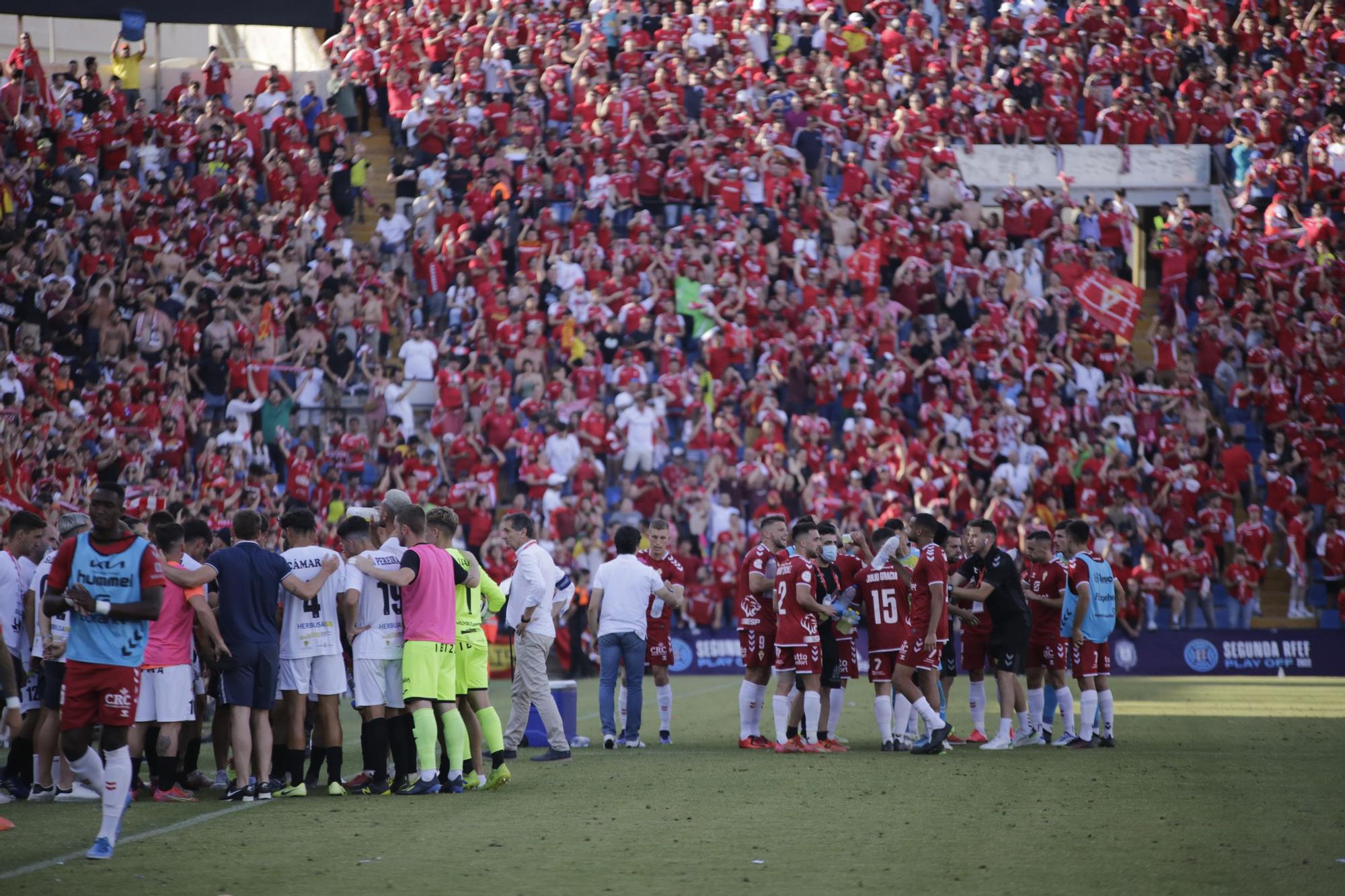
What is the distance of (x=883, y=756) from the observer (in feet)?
47.0

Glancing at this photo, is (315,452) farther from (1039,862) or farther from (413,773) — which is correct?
(1039,862)

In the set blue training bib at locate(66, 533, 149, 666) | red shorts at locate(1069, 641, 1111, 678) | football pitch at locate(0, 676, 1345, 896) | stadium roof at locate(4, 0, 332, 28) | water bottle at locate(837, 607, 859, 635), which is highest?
stadium roof at locate(4, 0, 332, 28)

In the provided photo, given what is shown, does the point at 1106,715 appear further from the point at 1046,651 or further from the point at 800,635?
the point at 800,635

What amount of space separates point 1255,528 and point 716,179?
38.6 ft

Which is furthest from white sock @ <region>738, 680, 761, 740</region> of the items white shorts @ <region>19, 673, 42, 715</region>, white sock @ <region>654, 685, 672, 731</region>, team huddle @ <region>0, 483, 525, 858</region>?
white shorts @ <region>19, 673, 42, 715</region>

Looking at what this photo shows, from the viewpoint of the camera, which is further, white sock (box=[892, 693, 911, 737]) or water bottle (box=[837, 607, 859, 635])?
white sock (box=[892, 693, 911, 737])

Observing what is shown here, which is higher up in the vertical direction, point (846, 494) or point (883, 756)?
point (846, 494)

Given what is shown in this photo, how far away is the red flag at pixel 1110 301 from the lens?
29.5m

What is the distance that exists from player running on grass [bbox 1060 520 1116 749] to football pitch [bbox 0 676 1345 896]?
454 mm

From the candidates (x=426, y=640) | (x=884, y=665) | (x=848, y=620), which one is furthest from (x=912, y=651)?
(x=426, y=640)

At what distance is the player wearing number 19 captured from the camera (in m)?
11.6

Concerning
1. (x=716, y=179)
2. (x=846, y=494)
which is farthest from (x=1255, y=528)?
(x=716, y=179)

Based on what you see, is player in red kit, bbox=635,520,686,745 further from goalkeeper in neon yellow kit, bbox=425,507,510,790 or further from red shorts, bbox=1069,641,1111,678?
red shorts, bbox=1069,641,1111,678

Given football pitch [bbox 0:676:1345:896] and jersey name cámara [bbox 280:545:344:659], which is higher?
jersey name cámara [bbox 280:545:344:659]
